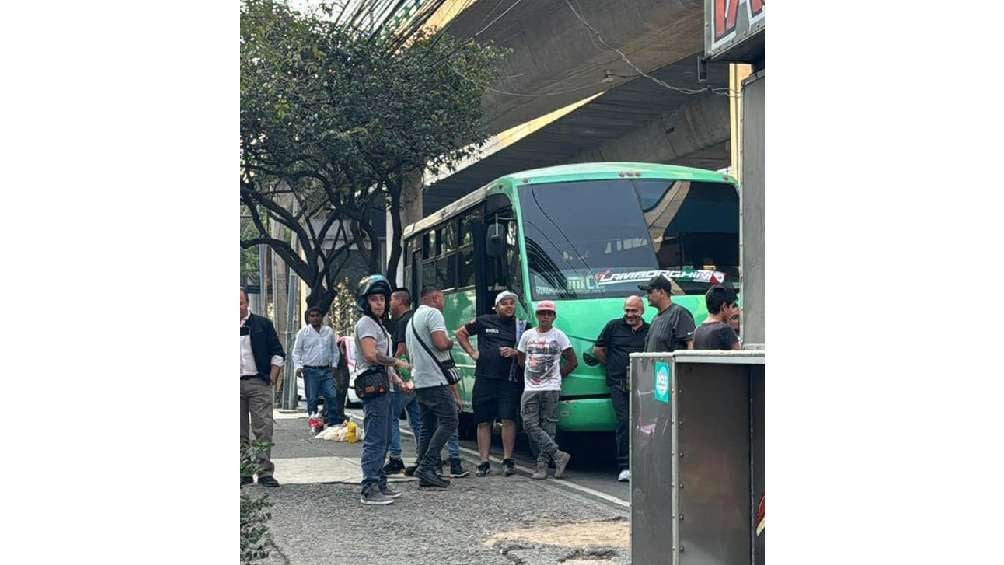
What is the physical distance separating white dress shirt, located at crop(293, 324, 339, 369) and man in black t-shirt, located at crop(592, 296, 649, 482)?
720cm

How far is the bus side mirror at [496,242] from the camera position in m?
13.8

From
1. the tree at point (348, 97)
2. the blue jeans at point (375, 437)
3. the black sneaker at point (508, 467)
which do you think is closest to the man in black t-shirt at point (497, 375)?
the black sneaker at point (508, 467)

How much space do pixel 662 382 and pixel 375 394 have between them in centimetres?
456

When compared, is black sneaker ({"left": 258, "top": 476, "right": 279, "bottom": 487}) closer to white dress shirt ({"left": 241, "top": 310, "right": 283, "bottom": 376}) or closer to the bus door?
white dress shirt ({"left": 241, "top": 310, "right": 283, "bottom": 376})

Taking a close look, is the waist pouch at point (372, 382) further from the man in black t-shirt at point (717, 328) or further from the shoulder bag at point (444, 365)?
the man in black t-shirt at point (717, 328)

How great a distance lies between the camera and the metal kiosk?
595 cm

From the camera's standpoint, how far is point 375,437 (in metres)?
10.2

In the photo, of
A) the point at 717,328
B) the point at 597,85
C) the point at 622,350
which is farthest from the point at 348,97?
the point at 717,328


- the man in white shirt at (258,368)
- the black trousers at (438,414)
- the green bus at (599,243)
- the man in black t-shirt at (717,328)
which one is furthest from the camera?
the green bus at (599,243)

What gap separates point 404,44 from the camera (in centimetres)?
2356

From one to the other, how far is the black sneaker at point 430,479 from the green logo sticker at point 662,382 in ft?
17.8

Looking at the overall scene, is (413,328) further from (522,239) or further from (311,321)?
(311,321)

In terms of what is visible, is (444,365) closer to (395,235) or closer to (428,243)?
(428,243)
